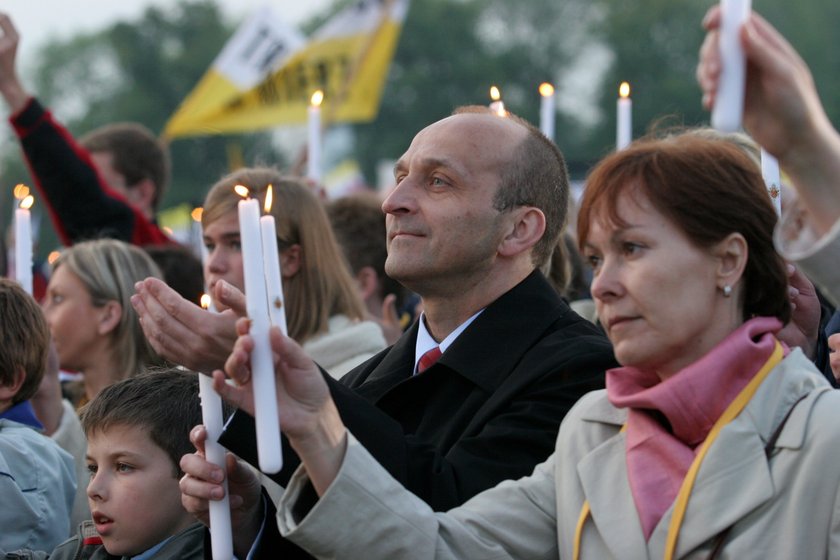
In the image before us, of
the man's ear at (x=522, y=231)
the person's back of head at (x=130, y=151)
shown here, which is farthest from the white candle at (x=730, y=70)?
the person's back of head at (x=130, y=151)

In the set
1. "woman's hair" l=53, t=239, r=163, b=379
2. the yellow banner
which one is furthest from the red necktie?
the yellow banner

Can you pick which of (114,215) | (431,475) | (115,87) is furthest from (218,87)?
(115,87)

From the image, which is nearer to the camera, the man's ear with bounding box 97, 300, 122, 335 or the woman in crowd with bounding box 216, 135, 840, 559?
the woman in crowd with bounding box 216, 135, 840, 559

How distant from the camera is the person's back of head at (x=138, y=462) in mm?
3998

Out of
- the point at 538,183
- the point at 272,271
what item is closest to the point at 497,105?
the point at 538,183

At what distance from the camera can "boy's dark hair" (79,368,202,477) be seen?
13.4 feet

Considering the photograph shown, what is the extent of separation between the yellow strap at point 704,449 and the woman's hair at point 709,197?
0.65 feet

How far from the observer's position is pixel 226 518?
321 cm

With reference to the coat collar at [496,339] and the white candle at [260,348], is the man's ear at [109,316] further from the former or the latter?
the white candle at [260,348]

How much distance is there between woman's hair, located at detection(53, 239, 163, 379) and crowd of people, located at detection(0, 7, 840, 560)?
3.10 ft

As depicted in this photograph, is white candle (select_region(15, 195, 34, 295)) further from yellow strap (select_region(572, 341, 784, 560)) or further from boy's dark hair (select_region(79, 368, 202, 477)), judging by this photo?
yellow strap (select_region(572, 341, 784, 560))

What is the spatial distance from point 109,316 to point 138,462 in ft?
6.98

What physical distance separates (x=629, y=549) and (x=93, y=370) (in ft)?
11.8

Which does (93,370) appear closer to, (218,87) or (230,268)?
(230,268)
